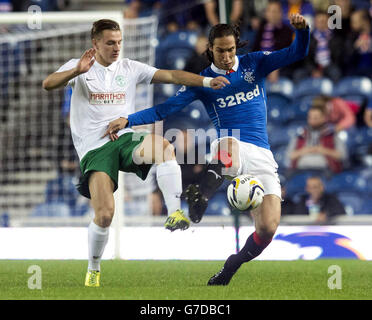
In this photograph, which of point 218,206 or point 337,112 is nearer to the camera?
point 218,206

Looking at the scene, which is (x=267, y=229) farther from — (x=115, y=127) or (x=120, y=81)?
(x=120, y=81)

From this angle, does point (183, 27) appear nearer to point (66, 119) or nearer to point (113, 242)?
point (66, 119)

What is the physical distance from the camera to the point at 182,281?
22.3ft

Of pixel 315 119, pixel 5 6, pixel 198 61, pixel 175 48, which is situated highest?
pixel 5 6

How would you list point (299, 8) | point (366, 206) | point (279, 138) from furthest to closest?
point (299, 8) → point (279, 138) → point (366, 206)

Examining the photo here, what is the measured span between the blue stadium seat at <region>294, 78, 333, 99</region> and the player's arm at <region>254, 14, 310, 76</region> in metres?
5.69

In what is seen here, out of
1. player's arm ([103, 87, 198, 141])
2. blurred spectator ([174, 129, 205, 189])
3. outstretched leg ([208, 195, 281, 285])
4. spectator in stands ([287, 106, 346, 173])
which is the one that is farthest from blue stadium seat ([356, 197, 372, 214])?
player's arm ([103, 87, 198, 141])

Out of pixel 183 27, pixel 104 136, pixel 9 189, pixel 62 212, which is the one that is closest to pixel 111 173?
pixel 104 136

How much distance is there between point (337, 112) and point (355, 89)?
75cm

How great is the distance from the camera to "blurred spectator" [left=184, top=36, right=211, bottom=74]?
1090cm

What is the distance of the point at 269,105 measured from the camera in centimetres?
1198

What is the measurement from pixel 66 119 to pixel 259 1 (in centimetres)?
415

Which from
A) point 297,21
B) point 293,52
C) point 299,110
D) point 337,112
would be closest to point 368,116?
point 337,112

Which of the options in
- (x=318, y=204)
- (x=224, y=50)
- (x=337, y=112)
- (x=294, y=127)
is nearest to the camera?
(x=224, y=50)
